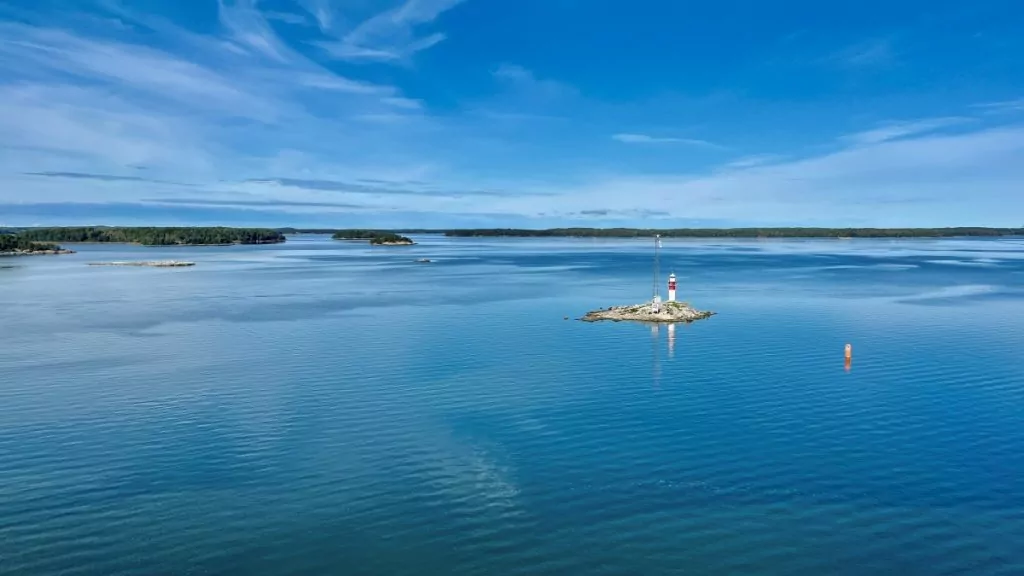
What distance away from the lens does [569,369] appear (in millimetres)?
21391

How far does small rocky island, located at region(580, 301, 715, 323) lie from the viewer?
104 ft

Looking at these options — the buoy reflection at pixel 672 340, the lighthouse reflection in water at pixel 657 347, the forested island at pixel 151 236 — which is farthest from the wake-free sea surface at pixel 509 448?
the forested island at pixel 151 236

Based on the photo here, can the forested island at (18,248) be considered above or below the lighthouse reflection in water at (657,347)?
above

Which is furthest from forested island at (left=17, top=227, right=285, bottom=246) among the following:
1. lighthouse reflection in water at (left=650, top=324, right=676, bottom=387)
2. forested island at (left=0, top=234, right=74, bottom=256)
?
lighthouse reflection in water at (left=650, top=324, right=676, bottom=387)

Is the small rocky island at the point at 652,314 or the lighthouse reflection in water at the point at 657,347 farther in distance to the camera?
the small rocky island at the point at 652,314

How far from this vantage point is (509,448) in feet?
45.7

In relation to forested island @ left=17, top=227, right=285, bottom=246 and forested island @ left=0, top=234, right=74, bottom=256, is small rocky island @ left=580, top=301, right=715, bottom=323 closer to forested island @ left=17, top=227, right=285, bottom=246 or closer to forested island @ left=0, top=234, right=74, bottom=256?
forested island @ left=0, top=234, right=74, bottom=256

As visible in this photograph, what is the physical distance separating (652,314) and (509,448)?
63.4 ft

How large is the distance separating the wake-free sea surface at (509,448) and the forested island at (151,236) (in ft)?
359

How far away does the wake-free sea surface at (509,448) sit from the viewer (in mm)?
9922

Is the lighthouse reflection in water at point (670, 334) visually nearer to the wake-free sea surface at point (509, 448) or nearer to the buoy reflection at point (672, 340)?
the buoy reflection at point (672, 340)

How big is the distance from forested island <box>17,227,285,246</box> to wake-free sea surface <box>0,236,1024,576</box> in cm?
10937

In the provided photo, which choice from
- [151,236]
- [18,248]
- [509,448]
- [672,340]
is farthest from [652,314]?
[151,236]

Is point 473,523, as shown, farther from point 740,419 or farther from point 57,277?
point 57,277
